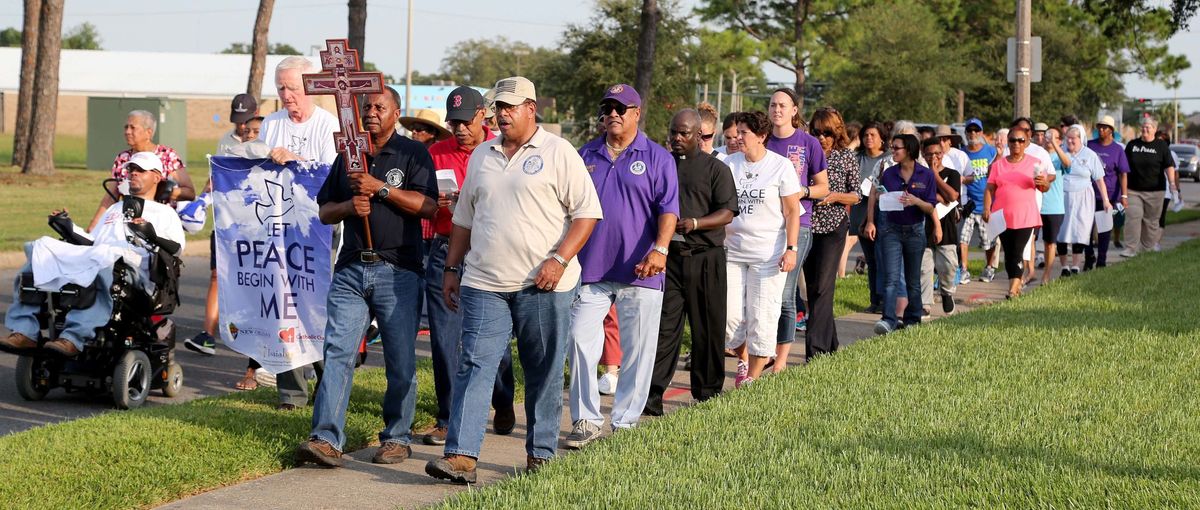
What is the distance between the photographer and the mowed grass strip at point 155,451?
6.41 meters

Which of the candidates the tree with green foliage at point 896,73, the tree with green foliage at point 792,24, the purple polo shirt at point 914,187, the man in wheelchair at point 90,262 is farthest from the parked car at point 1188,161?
the man in wheelchair at point 90,262

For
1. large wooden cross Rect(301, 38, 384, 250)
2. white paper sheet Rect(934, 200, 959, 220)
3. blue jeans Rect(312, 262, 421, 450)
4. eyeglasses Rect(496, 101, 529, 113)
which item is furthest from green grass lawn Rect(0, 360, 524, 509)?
white paper sheet Rect(934, 200, 959, 220)

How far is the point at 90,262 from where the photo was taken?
30.0 feet

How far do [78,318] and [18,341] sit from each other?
396 millimetres

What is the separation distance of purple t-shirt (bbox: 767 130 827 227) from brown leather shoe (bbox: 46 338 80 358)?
4830 millimetres

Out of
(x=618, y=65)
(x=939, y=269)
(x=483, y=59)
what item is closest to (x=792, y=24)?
(x=618, y=65)

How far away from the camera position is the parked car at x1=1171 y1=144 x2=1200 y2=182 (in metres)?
61.9

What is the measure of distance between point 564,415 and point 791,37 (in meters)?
39.0

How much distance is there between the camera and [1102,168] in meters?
17.5

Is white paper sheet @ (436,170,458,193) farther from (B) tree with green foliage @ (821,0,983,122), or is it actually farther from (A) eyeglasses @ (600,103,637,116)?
(B) tree with green foliage @ (821,0,983,122)

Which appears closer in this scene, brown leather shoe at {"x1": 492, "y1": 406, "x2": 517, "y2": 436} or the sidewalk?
the sidewalk

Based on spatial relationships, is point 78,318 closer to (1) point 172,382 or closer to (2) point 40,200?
(1) point 172,382

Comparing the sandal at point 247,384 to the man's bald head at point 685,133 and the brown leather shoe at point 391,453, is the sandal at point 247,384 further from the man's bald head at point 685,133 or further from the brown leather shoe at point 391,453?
the man's bald head at point 685,133

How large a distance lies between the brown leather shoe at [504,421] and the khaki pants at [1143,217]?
45.1 ft
